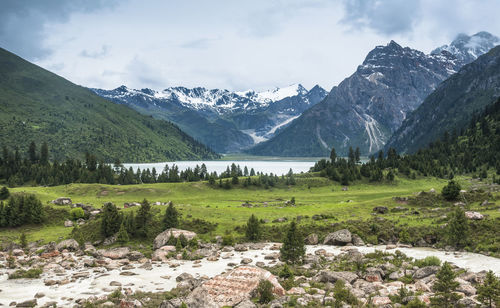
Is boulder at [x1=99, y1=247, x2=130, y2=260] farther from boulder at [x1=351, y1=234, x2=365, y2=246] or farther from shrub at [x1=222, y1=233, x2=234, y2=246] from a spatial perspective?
boulder at [x1=351, y1=234, x2=365, y2=246]

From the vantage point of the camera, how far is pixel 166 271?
148 ft

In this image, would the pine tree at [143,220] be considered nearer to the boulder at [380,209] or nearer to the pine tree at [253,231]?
the pine tree at [253,231]

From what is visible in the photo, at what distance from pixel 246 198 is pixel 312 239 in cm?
5006

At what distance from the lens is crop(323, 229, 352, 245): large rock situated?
56.7 metres

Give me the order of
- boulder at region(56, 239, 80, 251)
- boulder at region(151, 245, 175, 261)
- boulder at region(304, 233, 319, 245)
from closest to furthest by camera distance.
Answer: boulder at region(151, 245, 175, 261) → boulder at region(56, 239, 80, 251) → boulder at region(304, 233, 319, 245)

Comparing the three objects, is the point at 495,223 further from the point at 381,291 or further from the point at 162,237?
the point at 162,237

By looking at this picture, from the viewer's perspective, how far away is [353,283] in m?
35.2

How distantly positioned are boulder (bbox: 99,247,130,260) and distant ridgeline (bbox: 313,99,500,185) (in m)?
97.4

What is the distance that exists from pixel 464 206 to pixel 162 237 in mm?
60638

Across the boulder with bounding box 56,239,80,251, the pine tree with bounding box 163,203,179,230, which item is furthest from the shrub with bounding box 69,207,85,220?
the pine tree with bounding box 163,203,179,230

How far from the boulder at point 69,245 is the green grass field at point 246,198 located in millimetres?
6567

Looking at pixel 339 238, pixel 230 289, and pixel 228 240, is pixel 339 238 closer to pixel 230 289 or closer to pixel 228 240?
pixel 228 240

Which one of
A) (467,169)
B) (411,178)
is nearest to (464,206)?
(411,178)

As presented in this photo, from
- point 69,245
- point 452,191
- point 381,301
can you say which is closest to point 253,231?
point 69,245
